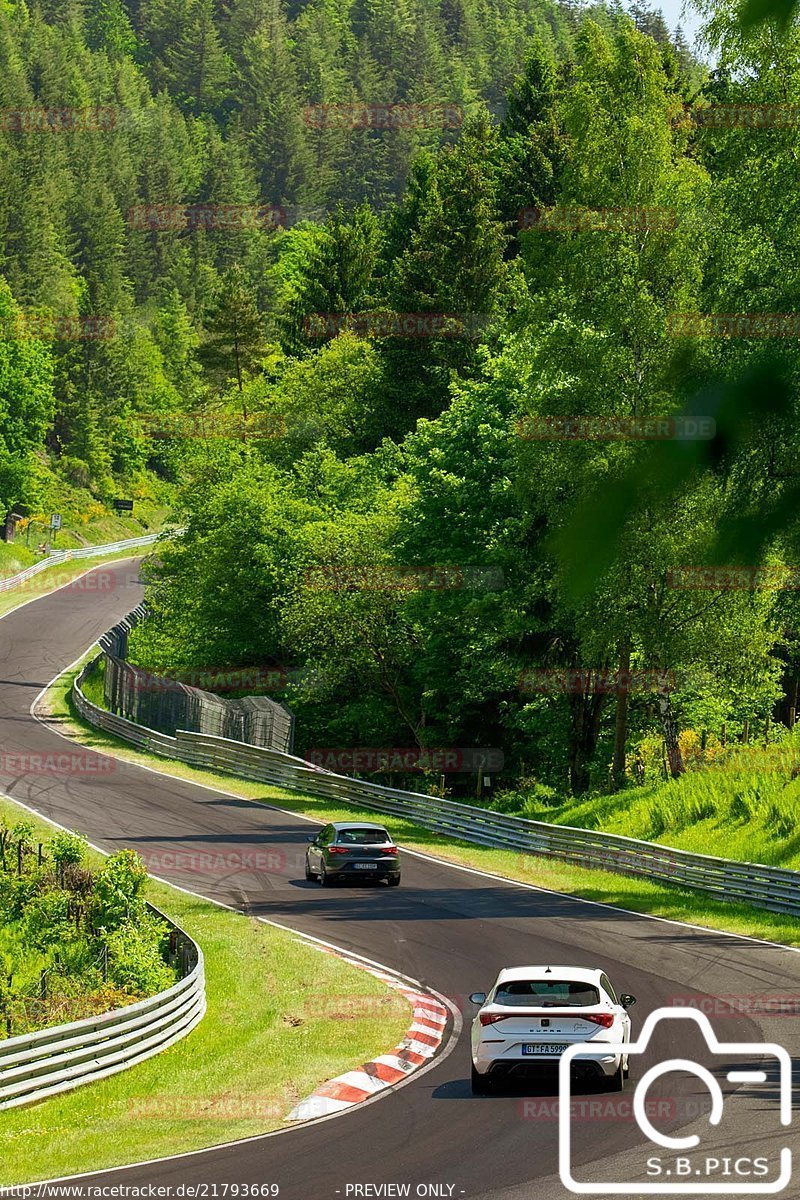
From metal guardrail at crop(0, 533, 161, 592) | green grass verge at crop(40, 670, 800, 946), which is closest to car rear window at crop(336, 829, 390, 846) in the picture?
green grass verge at crop(40, 670, 800, 946)

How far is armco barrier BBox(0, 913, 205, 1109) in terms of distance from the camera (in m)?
16.7

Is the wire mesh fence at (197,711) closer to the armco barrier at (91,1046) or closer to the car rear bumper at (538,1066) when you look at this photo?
the armco barrier at (91,1046)

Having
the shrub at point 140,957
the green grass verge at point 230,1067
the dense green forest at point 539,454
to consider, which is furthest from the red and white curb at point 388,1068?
the dense green forest at point 539,454

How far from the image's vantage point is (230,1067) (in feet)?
59.2

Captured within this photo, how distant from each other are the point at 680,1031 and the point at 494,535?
28397 mm

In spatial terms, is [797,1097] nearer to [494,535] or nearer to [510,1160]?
[510,1160]

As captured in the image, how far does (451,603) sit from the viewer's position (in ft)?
149

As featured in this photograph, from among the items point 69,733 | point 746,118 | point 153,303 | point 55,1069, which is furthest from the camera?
point 153,303

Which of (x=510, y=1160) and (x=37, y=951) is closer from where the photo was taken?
(x=510, y=1160)

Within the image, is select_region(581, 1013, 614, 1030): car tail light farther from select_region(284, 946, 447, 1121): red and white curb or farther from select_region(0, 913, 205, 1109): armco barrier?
select_region(0, 913, 205, 1109): armco barrier

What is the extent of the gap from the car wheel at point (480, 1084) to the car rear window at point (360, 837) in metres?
16.8

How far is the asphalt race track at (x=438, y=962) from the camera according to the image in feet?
41.3

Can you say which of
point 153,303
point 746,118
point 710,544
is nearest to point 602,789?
point 746,118

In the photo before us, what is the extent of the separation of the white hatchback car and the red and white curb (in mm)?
1289
